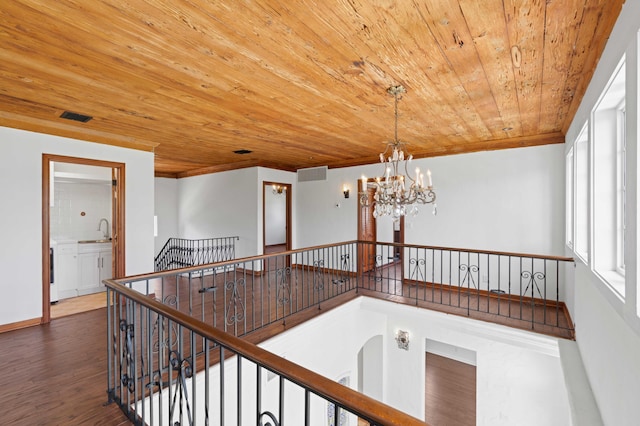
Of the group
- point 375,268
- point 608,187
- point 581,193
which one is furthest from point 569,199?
point 375,268

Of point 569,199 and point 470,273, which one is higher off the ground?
point 569,199

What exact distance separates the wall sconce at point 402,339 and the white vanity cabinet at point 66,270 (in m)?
5.86

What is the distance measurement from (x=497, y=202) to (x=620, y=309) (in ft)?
11.6

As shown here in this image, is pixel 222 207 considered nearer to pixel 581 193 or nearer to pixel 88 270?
pixel 88 270

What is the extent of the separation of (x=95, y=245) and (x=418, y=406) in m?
6.66

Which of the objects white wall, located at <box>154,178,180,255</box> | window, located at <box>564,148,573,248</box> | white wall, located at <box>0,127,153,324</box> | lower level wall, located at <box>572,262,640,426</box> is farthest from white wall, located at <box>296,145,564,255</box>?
white wall, located at <box>154,178,180,255</box>

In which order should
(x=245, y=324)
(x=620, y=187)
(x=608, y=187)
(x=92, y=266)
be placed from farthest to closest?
(x=92, y=266)
(x=245, y=324)
(x=608, y=187)
(x=620, y=187)

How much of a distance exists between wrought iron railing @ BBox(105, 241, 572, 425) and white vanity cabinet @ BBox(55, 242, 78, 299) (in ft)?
4.29

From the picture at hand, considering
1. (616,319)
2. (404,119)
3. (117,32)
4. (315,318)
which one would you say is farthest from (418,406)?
(117,32)

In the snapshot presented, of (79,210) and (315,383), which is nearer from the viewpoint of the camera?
(315,383)

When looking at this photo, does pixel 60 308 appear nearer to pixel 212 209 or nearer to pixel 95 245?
pixel 95 245

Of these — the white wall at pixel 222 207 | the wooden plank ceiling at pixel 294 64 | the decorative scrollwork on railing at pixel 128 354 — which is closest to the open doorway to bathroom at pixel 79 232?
the wooden plank ceiling at pixel 294 64

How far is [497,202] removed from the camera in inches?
194

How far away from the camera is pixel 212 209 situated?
7520 mm
